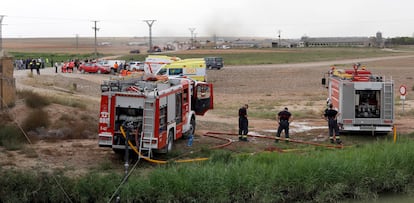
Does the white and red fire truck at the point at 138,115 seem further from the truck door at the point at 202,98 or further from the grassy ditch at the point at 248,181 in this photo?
the truck door at the point at 202,98

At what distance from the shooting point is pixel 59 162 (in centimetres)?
1769

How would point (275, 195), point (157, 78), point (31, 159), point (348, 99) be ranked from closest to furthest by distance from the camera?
point (275, 195), point (31, 159), point (157, 78), point (348, 99)

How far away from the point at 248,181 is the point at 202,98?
7.62 meters

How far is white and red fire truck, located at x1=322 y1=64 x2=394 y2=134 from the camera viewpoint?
2288 cm

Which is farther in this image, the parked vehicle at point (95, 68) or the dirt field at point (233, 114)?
the parked vehicle at point (95, 68)

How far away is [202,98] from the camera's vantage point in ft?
74.5

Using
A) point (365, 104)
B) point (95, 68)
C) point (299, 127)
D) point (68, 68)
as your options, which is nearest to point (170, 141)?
point (365, 104)

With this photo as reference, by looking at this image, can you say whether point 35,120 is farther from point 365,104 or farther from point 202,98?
point 365,104

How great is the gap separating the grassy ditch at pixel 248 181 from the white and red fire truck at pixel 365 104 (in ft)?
15.6

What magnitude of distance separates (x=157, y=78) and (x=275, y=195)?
7.34 meters

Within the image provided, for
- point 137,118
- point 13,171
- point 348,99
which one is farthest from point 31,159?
point 348,99

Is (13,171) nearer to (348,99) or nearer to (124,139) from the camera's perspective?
(124,139)

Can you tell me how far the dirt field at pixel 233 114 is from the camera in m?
18.2

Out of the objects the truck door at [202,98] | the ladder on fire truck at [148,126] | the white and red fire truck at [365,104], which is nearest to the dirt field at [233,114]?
the white and red fire truck at [365,104]
